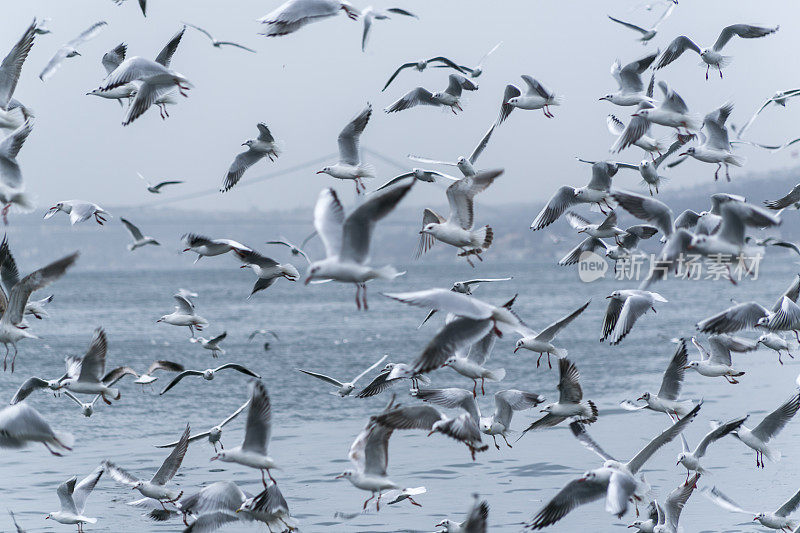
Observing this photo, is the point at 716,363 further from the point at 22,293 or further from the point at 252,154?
the point at 22,293

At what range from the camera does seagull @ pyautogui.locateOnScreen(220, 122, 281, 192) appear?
1253 centimetres

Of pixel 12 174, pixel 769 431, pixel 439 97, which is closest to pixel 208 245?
pixel 12 174

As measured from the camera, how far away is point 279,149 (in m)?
12.7

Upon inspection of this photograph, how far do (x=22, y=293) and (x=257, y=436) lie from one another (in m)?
2.67

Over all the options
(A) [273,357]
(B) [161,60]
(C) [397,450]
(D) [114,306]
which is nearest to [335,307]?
(D) [114,306]

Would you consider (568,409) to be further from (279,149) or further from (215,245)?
(279,149)

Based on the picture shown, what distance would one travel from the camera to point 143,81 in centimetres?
1101

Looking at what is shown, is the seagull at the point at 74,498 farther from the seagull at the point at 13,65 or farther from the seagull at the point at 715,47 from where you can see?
the seagull at the point at 715,47

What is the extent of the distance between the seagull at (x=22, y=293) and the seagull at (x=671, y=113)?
6036mm

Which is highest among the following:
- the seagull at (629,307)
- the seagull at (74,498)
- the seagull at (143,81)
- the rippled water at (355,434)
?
the seagull at (143,81)

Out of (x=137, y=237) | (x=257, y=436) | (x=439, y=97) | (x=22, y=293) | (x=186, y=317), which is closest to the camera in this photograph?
(x=257, y=436)

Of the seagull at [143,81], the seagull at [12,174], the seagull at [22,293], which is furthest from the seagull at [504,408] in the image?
the seagull at [12,174]

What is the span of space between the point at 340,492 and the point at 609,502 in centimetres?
600

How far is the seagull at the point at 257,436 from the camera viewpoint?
922 cm
